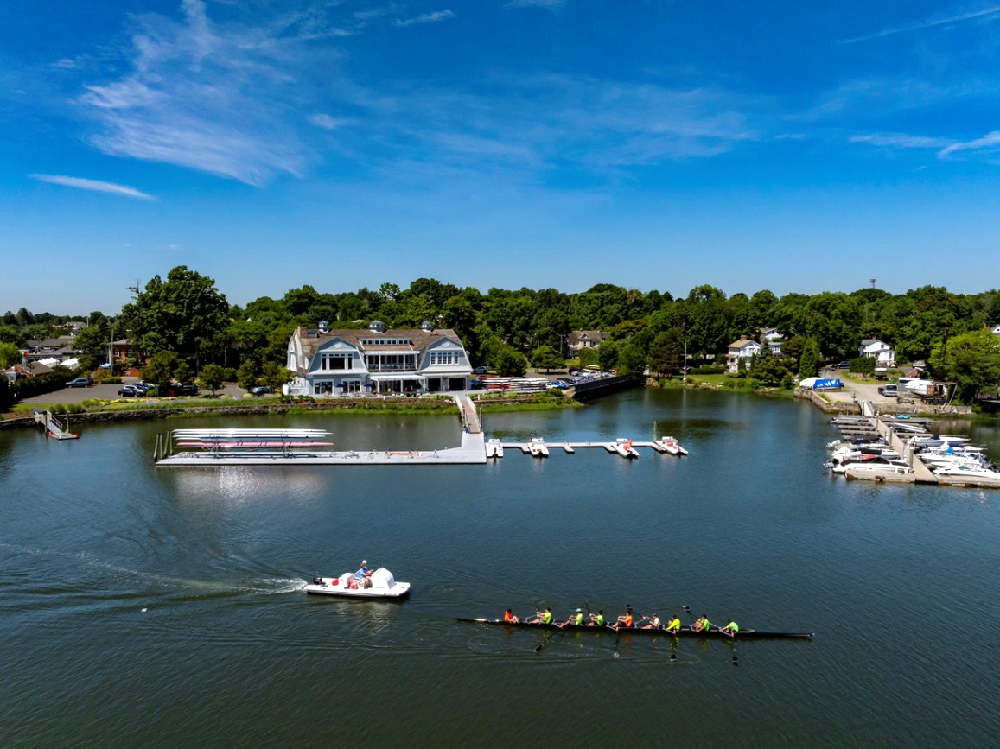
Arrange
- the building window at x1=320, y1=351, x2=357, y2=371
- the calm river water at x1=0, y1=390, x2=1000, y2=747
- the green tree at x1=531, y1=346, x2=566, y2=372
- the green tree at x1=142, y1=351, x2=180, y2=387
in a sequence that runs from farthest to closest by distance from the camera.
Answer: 1. the green tree at x1=531, y1=346, x2=566, y2=372
2. the building window at x1=320, y1=351, x2=357, y2=371
3. the green tree at x1=142, y1=351, x2=180, y2=387
4. the calm river water at x1=0, y1=390, x2=1000, y2=747

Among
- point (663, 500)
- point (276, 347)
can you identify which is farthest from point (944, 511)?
point (276, 347)

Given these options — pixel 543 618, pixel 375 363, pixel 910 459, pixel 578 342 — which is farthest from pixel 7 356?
pixel 910 459

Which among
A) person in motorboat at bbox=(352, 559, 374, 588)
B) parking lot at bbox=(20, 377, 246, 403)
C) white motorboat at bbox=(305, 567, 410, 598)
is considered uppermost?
parking lot at bbox=(20, 377, 246, 403)

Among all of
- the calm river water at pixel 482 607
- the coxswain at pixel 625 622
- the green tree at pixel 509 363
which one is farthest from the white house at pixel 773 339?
the coxswain at pixel 625 622

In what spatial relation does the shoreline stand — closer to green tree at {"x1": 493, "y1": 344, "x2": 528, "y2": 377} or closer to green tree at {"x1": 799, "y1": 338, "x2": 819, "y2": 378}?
green tree at {"x1": 493, "y1": 344, "x2": 528, "y2": 377}

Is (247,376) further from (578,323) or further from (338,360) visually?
(578,323)

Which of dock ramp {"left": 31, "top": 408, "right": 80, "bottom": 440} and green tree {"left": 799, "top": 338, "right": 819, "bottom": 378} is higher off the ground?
green tree {"left": 799, "top": 338, "right": 819, "bottom": 378}

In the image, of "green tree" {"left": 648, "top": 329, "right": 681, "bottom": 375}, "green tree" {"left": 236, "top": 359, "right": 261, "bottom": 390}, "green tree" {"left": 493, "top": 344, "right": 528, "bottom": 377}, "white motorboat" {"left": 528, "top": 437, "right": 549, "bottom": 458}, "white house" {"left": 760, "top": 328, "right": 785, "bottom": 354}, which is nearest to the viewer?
"white motorboat" {"left": 528, "top": 437, "right": 549, "bottom": 458}

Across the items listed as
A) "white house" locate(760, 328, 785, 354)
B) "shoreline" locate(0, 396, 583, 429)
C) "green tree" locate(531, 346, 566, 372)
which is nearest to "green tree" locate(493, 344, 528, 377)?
"green tree" locate(531, 346, 566, 372)
